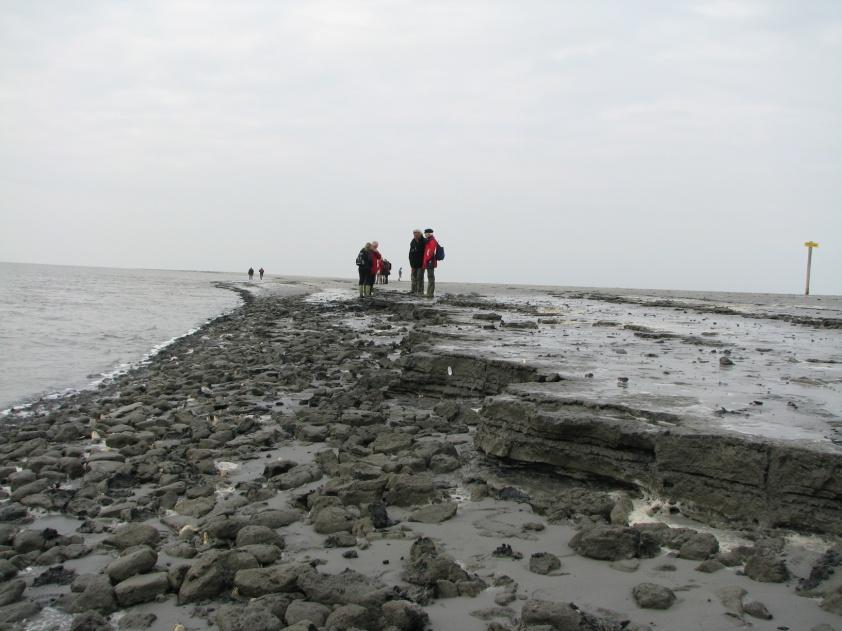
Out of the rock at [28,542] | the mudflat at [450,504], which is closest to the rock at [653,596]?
the mudflat at [450,504]

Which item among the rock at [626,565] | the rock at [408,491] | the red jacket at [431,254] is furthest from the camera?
the red jacket at [431,254]

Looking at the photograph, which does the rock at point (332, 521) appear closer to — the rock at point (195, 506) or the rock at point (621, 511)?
the rock at point (195, 506)

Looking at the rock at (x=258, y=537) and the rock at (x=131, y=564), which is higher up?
the rock at (x=258, y=537)

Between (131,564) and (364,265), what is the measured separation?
2030 cm

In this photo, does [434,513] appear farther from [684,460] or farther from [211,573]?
[684,460]

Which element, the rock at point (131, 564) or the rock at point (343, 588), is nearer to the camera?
the rock at point (343, 588)

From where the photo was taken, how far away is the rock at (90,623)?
319 centimetres

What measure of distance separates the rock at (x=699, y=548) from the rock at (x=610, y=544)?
25cm

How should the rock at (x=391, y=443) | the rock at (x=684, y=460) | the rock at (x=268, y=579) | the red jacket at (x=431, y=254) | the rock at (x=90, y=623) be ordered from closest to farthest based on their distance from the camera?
the rock at (x=90, y=623), the rock at (x=268, y=579), the rock at (x=684, y=460), the rock at (x=391, y=443), the red jacket at (x=431, y=254)

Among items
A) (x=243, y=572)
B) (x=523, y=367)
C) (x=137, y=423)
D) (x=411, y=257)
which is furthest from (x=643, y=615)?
(x=411, y=257)

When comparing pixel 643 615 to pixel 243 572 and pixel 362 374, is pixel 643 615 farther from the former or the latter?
pixel 362 374

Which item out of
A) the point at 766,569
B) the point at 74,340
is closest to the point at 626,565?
the point at 766,569

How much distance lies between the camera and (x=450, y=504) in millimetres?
4465

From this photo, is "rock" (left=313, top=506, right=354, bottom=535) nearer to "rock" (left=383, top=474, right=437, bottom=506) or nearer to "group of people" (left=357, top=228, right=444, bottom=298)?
"rock" (left=383, top=474, right=437, bottom=506)
